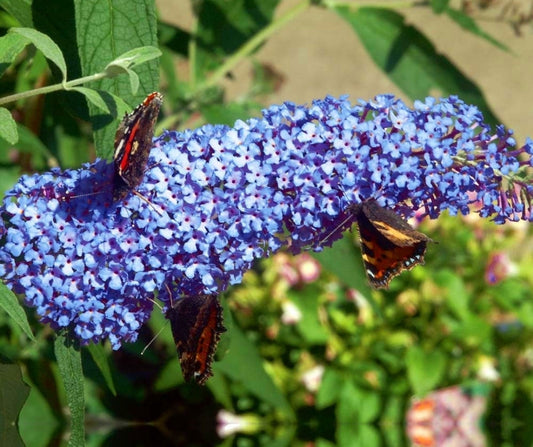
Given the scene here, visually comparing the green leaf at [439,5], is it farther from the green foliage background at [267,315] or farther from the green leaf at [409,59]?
the green leaf at [409,59]

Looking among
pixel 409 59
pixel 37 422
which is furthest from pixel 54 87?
pixel 37 422

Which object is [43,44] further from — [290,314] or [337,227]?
[290,314]

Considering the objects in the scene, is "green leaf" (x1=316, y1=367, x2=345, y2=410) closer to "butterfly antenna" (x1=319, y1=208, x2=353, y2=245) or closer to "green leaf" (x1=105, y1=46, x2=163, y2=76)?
"butterfly antenna" (x1=319, y1=208, x2=353, y2=245)

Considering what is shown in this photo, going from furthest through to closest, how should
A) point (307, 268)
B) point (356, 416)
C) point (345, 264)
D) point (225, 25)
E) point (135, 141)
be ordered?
point (307, 268), point (356, 416), point (225, 25), point (345, 264), point (135, 141)

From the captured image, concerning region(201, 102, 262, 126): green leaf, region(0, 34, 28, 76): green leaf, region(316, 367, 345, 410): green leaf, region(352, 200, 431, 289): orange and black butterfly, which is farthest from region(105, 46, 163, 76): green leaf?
region(316, 367, 345, 410): green leaf

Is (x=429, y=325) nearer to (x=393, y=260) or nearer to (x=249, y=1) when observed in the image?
(x=249, y=1)

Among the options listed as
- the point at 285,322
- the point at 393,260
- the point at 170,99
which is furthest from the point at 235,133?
the point at 285,322

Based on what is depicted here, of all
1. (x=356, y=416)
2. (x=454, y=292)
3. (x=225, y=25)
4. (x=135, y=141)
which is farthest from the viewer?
(x=454, y=292)

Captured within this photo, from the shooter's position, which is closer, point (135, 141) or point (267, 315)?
point (135, 141)
